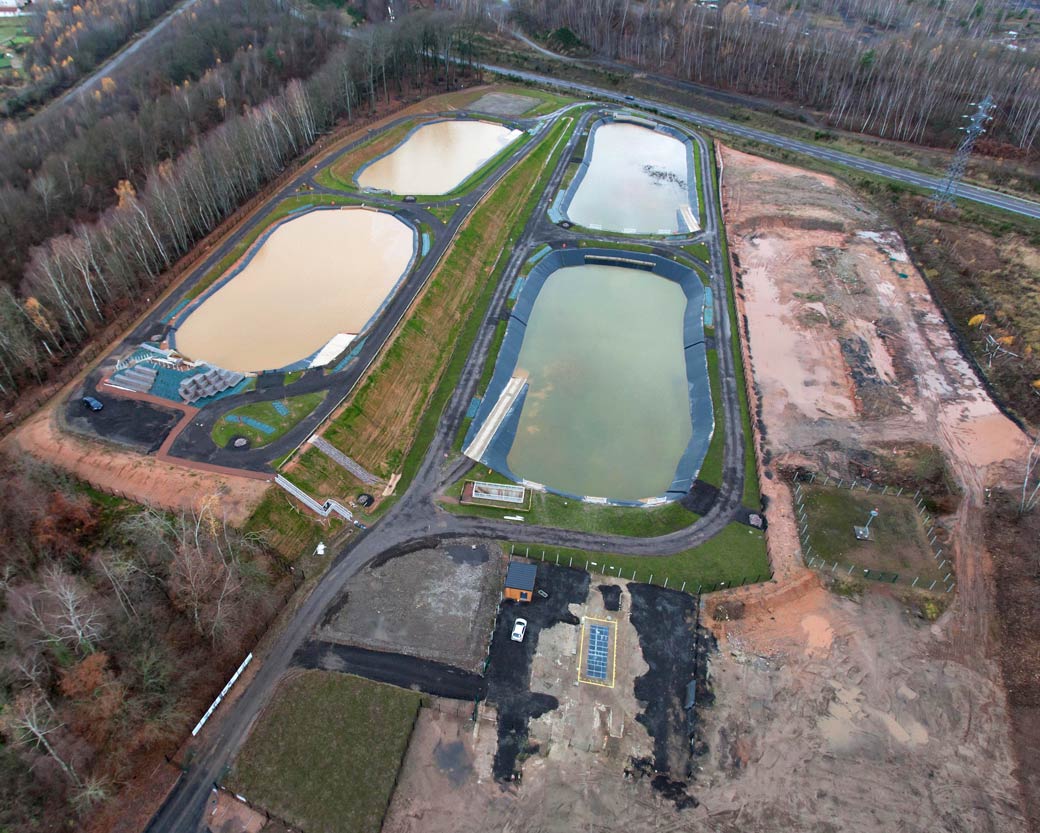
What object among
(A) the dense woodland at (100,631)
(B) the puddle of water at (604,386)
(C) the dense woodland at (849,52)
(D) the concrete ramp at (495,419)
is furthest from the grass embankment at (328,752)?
(C) the dense woodland at (849,52)

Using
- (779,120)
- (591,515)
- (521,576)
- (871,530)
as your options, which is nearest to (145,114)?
(591,515)

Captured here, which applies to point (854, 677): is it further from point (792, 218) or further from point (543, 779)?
point (792, 218)

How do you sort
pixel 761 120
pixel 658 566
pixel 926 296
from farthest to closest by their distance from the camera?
1. pixel 761 120
2. pixel 926 296
3. pixel 658 566

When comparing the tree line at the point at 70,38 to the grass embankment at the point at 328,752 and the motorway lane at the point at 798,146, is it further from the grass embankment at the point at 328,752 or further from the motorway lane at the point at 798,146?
the grass embankment at the point at 328,752

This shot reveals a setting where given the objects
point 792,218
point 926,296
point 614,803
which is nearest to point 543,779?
point 614,803

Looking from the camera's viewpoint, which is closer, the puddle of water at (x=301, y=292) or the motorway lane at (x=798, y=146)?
A: the puddle of water at (x=301, y=292)

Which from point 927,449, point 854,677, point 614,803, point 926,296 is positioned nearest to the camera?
point 614,803

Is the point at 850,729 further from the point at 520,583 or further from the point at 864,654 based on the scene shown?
the point at 520,583
